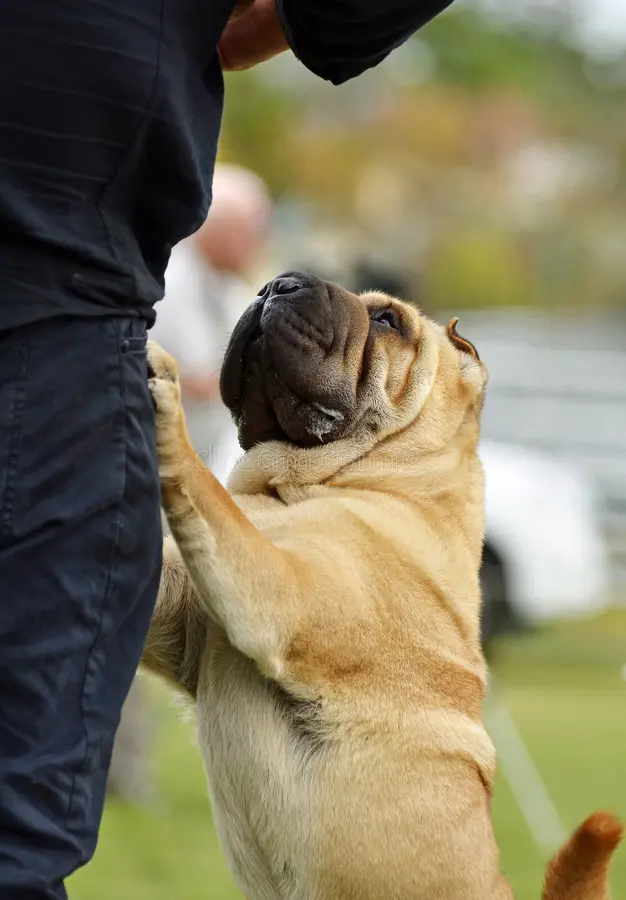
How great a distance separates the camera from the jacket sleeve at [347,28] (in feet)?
6.32

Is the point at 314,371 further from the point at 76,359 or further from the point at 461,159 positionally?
the point at 461,159

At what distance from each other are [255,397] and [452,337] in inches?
20.9

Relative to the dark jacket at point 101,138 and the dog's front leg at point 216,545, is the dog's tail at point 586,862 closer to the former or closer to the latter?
the dog's front leg at point 216,545

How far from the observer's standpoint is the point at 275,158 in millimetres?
24984

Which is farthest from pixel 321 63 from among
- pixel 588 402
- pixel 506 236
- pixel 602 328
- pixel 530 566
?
pixel 506 236

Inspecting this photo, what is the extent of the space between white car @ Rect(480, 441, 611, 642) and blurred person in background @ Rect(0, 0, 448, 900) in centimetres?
648

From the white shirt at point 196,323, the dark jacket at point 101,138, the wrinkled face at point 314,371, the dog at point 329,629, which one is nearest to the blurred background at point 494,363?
the white shirt at point 196,323

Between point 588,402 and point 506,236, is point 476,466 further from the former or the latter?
point 506,236

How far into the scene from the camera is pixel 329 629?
226 cm

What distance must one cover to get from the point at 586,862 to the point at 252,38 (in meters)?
1.58

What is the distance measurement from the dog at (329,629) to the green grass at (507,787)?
13.5 inches

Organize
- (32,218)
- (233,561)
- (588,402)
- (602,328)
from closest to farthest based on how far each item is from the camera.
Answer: (32,218) → (233,561) → (588,402) → (602,328)

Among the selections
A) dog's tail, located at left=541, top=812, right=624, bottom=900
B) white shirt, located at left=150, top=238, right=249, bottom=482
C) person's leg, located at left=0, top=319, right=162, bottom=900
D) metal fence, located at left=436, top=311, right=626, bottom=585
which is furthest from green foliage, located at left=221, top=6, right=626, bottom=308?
person's leg, located at left=0, top=319, right=162, bottom=900

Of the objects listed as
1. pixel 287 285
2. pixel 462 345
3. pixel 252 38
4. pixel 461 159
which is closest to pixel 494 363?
pixel 462 345
